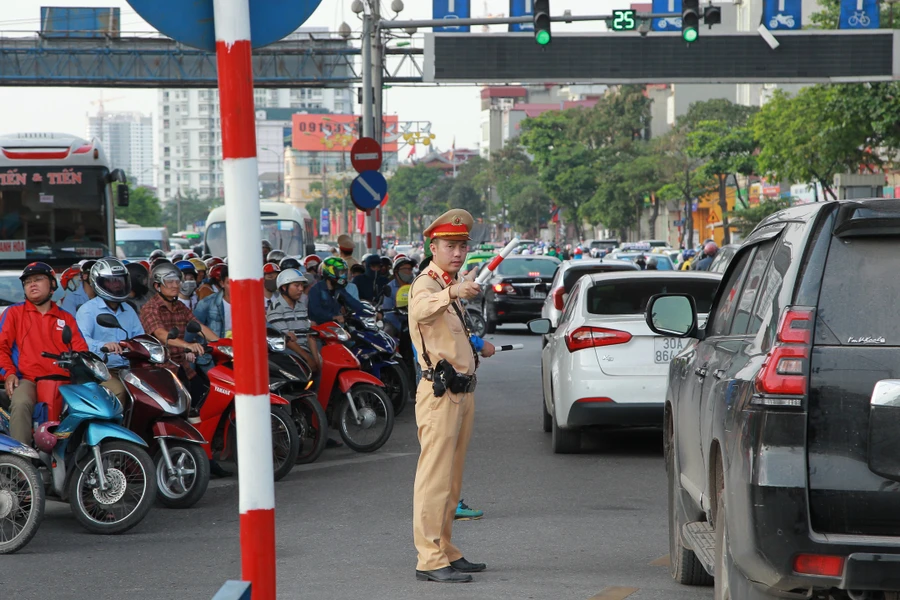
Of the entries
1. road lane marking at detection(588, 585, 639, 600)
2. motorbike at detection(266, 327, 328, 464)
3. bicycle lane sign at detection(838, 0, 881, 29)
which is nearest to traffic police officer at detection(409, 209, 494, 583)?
road lane marking at detection(588, 585, 639, 600)

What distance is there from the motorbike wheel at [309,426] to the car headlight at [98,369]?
2.43m

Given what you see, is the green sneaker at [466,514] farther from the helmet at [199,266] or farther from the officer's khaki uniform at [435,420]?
the helmet at [199,266]

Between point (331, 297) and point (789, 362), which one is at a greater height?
point (789, 362)

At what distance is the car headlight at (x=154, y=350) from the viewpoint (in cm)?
888

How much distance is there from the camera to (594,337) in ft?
35.3

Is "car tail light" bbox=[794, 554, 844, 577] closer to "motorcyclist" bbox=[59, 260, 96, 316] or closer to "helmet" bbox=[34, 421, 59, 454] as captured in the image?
"helmet" bbox=[34, 421, 59, 454]

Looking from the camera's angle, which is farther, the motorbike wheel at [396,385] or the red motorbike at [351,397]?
the motorbike wheel at [396,385]

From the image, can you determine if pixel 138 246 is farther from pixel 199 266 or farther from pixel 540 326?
pixel 540 326

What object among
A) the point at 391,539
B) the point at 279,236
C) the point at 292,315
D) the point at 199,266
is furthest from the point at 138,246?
the point at 391,539

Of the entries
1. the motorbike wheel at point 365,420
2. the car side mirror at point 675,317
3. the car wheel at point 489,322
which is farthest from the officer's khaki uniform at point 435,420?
the car wheel at point 489,322

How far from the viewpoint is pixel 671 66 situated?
26.4m

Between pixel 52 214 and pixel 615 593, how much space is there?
16850 mm

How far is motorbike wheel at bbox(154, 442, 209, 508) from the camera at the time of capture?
902cm

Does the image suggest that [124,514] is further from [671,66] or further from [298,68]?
[298,68]
